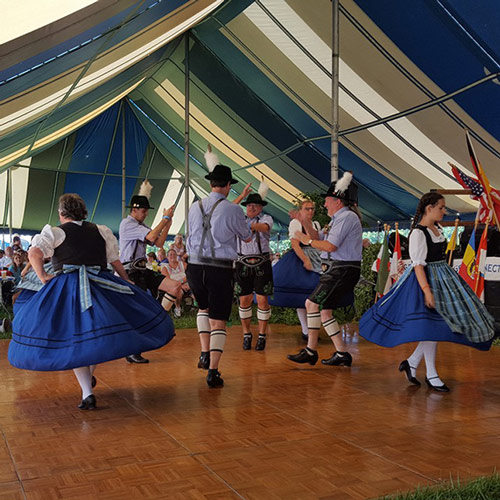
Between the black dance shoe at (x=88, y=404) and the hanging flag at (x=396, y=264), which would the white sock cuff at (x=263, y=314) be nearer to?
the hanging flag at (x=396, y=264)

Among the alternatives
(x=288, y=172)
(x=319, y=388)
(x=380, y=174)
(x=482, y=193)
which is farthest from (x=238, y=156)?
(x=319, y=388)

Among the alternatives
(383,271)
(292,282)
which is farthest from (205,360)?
(383,271)

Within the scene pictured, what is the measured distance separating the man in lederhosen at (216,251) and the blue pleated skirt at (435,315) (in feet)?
3.08

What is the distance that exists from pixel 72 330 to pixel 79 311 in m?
0.11

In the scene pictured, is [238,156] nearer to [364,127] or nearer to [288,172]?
[288,172]

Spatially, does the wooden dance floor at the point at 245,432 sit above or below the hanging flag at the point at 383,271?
below

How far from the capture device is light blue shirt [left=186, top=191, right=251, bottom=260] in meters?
3.96

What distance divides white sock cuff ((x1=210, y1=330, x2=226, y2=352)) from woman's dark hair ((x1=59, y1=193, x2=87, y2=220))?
114 cm

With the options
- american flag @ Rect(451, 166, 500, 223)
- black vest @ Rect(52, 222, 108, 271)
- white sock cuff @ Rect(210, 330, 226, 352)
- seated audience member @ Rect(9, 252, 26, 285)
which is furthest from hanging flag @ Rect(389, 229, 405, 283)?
seated audience member @ Rect(9, 252, 26, 285)

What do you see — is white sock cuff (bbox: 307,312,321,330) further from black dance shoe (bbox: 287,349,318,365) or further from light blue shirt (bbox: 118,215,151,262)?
light blue shirt (bbox: 118,215,151,262)

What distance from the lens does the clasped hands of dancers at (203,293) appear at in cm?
317

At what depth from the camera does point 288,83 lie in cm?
1010

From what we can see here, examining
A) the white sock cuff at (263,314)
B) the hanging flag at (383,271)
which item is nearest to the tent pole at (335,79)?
the hanging flag at (383,271)

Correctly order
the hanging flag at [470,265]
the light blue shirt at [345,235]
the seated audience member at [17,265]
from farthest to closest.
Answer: the seated audience member at [17,265]
the hanging flag at [470,265]
the light blue shirt at [345,235]
